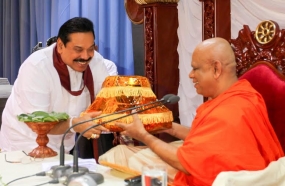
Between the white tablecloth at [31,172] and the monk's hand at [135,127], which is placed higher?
the monk's hand at [135,127]

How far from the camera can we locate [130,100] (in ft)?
5.86

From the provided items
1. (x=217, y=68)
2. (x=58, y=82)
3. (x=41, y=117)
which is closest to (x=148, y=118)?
(x=217, y=68)

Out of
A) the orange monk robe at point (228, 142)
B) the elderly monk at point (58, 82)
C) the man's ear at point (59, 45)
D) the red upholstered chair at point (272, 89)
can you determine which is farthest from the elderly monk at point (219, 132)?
the man's ear at point (59, 45)

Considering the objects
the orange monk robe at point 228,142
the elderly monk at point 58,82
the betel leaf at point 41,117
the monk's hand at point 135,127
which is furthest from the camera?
the elderly monk at point 58,82

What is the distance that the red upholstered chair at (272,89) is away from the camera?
6.41ft

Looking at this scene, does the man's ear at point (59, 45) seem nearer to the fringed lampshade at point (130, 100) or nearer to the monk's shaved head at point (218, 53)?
the fringed lampshade at point (130, 100)

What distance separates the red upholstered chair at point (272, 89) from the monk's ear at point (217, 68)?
425 mm

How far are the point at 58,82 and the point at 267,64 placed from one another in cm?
113

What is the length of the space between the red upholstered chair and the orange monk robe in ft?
1.20

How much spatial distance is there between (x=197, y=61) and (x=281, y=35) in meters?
0.56

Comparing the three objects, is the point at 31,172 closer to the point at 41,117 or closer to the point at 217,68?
the point at 41,117

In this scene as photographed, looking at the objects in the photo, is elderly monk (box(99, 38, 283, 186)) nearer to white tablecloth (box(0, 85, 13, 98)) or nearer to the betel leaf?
the betel leaf

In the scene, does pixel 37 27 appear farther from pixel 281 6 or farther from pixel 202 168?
pixel 202 168

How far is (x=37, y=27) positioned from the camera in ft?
15.6
